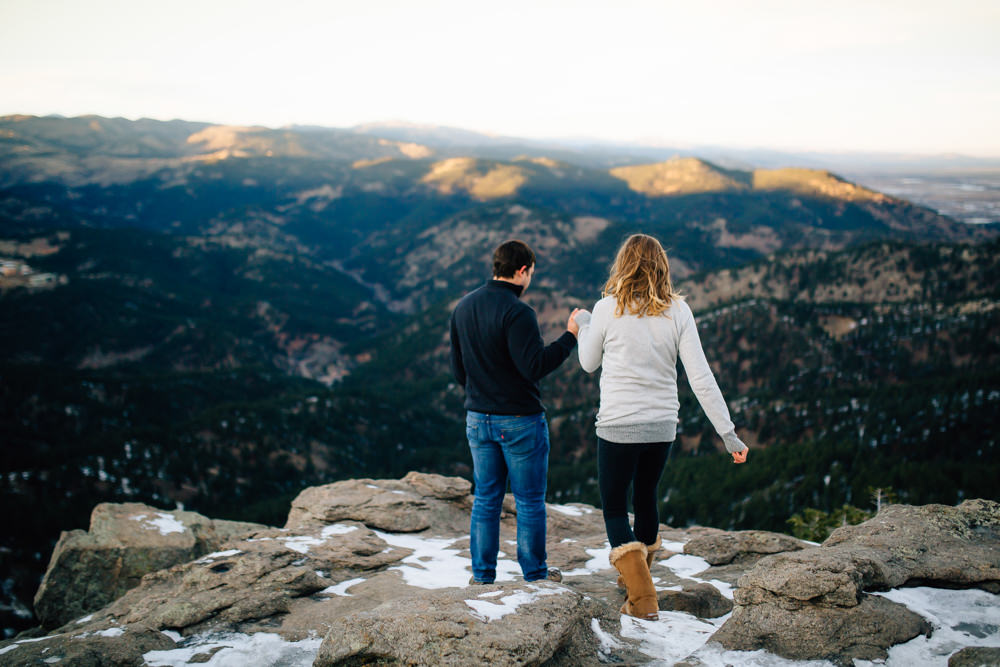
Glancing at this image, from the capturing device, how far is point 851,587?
17.8 feet

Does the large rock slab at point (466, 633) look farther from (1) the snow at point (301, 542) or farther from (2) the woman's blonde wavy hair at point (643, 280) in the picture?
(1) the snow at point (301, 542)

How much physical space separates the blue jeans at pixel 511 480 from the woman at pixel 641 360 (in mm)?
825

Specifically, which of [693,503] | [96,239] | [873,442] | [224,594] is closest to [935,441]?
[873,442]

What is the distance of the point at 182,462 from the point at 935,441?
76021 mm

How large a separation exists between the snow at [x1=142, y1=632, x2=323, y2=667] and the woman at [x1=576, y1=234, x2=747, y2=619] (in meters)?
3.63

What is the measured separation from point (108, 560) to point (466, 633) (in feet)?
35.4

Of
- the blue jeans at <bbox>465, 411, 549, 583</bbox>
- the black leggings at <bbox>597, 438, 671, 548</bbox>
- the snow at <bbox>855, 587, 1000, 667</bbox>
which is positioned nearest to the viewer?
the snow at <bbox>855, 587, 1000, 667</bbox>

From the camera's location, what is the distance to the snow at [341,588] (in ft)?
25.9

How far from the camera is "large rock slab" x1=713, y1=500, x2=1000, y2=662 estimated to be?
5.13 metres

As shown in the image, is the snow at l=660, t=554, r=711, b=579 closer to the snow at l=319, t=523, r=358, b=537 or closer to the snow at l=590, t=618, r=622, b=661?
the snow at l=590, t=618, r=622, b=661

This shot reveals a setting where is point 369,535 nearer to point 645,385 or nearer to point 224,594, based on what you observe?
point 224,594

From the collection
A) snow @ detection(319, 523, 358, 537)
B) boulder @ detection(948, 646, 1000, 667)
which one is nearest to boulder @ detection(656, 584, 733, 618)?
boulder @ detection(948, 646, 1000, 667)

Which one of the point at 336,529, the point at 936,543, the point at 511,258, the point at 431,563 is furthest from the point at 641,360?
the point at 336,529

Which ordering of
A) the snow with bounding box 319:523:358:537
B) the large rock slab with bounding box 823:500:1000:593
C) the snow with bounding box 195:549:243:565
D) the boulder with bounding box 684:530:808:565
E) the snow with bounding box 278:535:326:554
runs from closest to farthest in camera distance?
the large rock slab with bounding box 823:500:1000:593 → the snow with bounding box 195:549:243:565 → the boulder with bounding box 684:530:808:565 → the snow with bounding box 278:535:326:554 → the snow with bounding box 319:523:358:537
